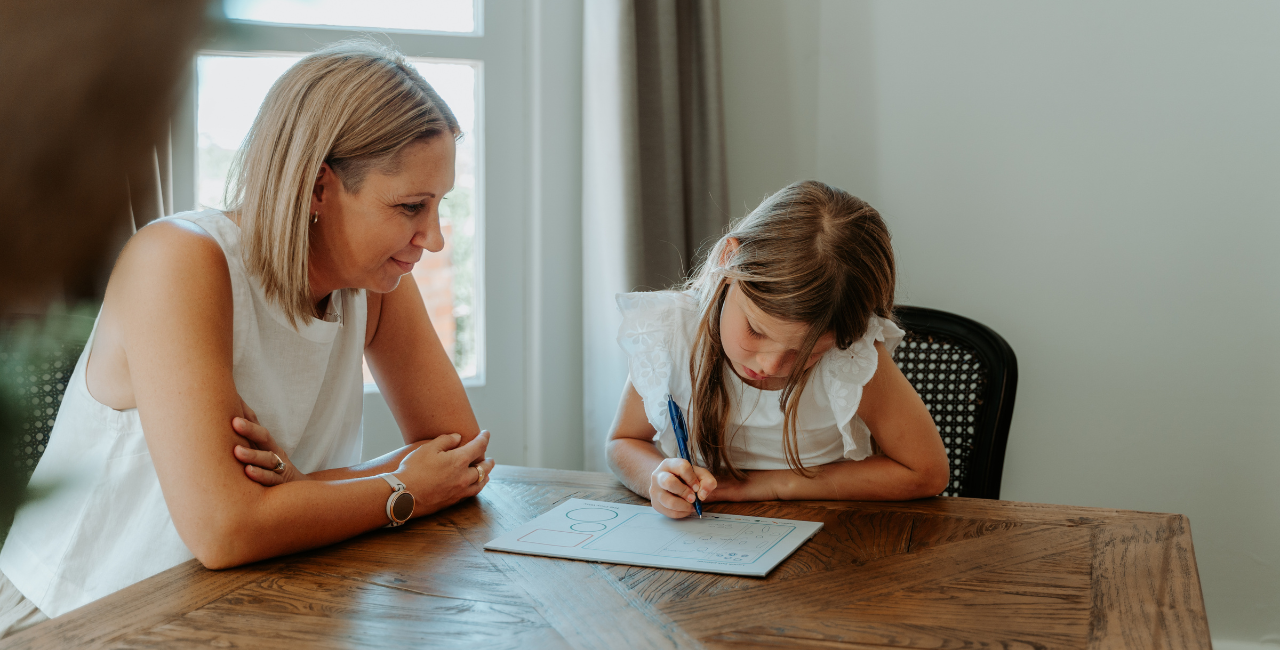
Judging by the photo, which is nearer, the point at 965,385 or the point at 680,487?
the point at 680,487

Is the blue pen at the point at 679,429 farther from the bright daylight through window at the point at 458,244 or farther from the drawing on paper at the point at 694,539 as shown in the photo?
the bright daylight through window at the point at 458,244

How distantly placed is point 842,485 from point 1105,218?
43.7 inches

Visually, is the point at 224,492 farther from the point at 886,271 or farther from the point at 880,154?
the point at 880,154

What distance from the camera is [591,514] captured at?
43.1 inches

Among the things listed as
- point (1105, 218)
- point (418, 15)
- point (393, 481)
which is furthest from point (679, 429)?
point (418, 15)

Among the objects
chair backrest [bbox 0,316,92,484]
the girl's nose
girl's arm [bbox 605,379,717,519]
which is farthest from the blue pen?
chair backrest [bbox 0,316,92,484]

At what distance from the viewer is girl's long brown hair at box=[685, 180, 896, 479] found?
1170 mm

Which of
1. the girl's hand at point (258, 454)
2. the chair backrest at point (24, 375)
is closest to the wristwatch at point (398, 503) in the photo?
the girl's hand at point (258, 454)

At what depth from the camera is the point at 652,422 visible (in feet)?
4.24

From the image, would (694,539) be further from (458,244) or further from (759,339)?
(458,244)

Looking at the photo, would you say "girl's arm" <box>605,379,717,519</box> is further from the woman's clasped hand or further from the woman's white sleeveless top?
the woman's white sleeveless top

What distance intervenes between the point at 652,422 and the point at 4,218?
1131 mm

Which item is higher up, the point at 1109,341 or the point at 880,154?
the point at 880,154

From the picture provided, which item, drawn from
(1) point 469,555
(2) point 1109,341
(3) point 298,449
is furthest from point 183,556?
(2) point 1109,341
